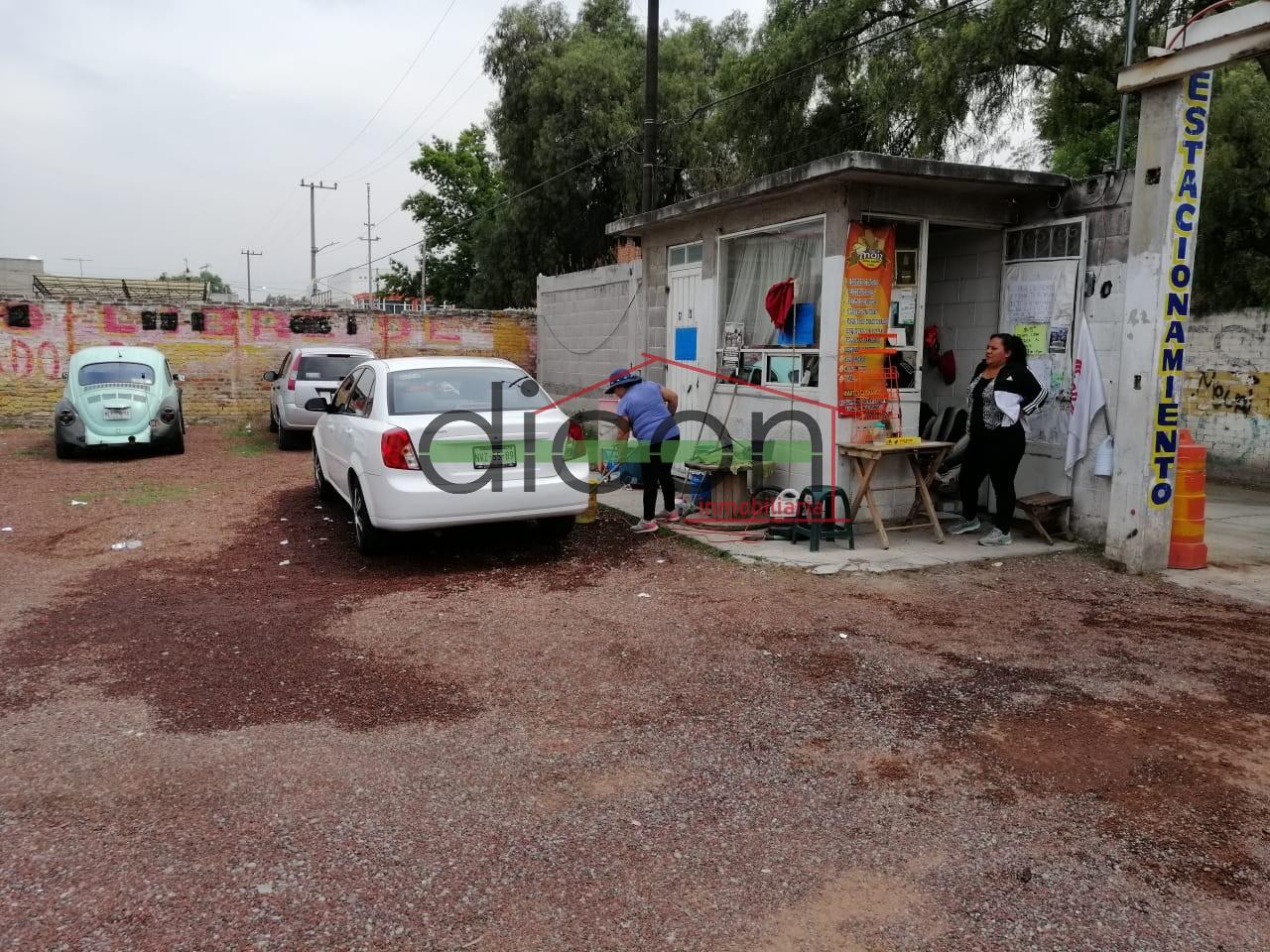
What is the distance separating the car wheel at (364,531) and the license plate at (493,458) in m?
1.00

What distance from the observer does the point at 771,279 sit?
915 cm

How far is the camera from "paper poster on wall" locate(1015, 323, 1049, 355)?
319 inches

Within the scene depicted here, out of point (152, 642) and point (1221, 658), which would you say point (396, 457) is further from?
point (1221, 658)

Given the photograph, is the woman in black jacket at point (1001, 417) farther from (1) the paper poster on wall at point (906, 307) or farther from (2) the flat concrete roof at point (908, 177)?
(2) the flat concrete roof at point (908, 177)

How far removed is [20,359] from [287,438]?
6357 millimetres

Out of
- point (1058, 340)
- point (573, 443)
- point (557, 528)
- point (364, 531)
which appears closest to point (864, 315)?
point (1058, 340)

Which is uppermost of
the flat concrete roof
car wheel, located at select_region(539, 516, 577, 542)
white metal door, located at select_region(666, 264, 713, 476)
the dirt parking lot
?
the flat concrete roof

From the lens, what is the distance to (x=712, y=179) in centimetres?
2644

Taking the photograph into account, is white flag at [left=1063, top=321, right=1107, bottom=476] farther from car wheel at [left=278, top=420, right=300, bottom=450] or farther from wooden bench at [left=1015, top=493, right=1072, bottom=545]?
car wheel at [left=278, top=420, right=300, bottom=450]

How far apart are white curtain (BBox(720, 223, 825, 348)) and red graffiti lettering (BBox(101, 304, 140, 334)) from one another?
1327 centimetres

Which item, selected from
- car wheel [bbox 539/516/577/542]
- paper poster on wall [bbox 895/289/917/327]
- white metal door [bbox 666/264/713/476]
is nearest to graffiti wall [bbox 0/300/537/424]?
white metal door [bbox 666/264/713/476]

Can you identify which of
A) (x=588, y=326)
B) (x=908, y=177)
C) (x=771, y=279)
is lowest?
(x=588, y=326)

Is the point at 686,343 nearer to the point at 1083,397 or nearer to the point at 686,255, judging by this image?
the point at 686,255

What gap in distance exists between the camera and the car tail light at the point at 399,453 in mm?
6758
